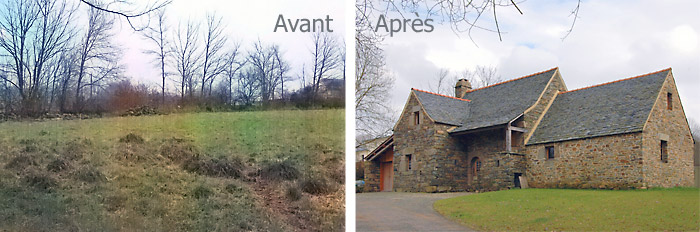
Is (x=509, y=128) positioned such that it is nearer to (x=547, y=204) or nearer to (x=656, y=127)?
(x=656, y=127)

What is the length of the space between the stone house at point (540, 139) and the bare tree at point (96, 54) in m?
7.40

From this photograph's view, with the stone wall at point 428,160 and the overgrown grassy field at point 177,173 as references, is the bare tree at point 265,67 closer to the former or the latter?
the overgrown grassy field at point 177,173

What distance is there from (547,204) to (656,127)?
3.14 m

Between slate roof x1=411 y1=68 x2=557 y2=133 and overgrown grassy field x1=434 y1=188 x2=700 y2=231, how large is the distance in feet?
10.8

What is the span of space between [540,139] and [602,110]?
54.1 inches

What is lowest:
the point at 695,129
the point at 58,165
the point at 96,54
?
the point at 58,165

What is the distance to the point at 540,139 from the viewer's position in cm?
1048

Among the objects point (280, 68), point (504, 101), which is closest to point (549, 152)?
point (504, 101)

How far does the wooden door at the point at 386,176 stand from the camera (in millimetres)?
12820

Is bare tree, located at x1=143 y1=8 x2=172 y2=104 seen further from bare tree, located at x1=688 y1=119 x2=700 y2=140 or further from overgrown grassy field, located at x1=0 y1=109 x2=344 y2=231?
bare tree, located at x1=688 y1=119 x2=700 y2=140

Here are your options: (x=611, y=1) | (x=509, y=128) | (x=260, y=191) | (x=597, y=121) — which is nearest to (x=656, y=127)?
(x=597, y=121)

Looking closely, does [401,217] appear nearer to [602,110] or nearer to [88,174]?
[88,174]

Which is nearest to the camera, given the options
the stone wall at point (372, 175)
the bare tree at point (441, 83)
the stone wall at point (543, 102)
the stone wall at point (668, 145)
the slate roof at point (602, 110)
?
the stone wall at point (668, 145)

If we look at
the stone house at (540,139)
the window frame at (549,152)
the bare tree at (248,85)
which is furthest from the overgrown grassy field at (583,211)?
the bare tree at (248,85)
